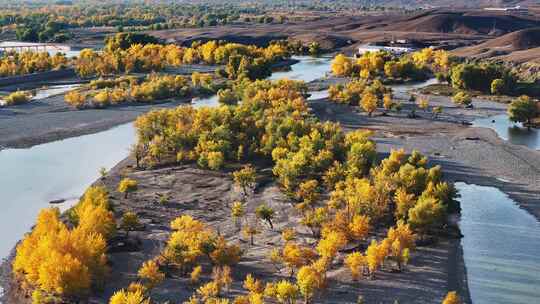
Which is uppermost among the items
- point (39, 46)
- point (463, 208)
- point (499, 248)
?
point (39, 46)

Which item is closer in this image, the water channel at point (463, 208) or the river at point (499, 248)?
the river at point (499, 248)

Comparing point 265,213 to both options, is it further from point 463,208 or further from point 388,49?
point 388,49

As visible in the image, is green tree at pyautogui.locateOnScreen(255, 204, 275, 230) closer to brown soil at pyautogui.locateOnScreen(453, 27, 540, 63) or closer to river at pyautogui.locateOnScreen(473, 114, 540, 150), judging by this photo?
river at pyautogui.locateOnScreen(473, 114, 540, 150)

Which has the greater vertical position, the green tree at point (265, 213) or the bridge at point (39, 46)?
the bridge at point (39, 46)

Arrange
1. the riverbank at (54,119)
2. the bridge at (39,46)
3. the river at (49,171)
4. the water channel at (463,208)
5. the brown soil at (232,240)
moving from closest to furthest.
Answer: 1. the brown soil at (232,240)
2. the water channel at (463,208)
3. the river at (49,171)
4. the riverbank at (54,119)
5. the bridge at (39,46)

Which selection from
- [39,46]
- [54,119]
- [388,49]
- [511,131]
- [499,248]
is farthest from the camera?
[39,46]

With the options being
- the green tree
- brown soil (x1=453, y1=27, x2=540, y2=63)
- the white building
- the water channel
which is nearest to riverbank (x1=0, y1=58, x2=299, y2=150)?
the water channel

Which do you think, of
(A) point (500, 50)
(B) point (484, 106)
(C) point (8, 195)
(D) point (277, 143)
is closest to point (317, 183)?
(D) point (277, 143)

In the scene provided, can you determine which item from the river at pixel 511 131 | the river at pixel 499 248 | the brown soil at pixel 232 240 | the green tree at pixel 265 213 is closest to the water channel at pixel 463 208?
the river at pixel 499 248

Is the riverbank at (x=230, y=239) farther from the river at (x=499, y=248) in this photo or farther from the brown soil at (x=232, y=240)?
the river at (x=499, y=248)

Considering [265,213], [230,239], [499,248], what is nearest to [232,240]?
[230,239]

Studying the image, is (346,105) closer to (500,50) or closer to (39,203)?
(39,203)
